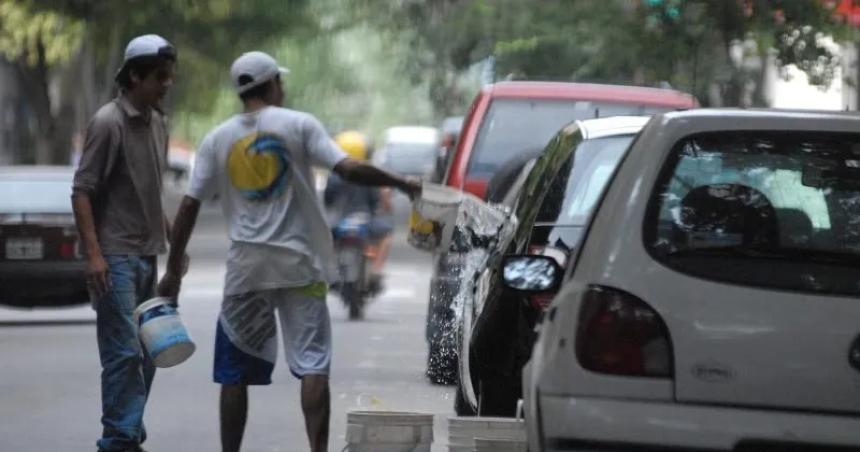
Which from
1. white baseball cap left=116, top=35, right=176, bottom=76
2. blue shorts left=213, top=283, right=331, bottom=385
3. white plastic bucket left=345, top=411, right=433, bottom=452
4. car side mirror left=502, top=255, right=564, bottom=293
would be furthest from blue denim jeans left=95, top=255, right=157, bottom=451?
car side mirror left=502, top=255, right=564, bottom=293

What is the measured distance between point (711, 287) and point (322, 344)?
275cm

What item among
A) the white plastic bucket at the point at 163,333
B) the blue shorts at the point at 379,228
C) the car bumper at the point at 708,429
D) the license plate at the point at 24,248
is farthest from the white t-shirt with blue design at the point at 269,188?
the blue shorts at the point at 379,228

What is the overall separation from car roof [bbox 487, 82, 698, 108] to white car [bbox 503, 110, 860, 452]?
7944 millimetres

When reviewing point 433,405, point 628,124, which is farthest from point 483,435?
point 433,405

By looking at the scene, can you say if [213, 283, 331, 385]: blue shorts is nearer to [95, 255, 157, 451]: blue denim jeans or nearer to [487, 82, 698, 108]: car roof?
[95, 255, 157, 451]: blue denim jeans

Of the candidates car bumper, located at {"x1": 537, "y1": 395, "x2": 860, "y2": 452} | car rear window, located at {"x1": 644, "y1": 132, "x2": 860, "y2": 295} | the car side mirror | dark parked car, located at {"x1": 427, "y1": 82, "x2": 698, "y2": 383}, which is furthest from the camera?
dark parked car, located at {"x1": 427, "y1": 82, "x2": 698, "y2": 383}

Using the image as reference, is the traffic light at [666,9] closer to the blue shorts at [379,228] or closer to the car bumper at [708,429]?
the blue shorts at [379,228]

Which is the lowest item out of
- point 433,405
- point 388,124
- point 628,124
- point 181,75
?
point 388,124

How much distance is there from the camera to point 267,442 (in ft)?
34.8

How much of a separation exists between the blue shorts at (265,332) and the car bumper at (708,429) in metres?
2.64

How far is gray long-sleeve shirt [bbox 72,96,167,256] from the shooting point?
9.31 meters

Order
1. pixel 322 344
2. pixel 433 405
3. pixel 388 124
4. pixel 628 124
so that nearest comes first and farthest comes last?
1. pixel 322 344
2. pixel 628 124
3. pixel 433 405
4. pixel 388 124

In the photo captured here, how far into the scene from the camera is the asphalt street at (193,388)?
426 inches

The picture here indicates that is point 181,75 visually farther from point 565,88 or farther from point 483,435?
point 483,435
